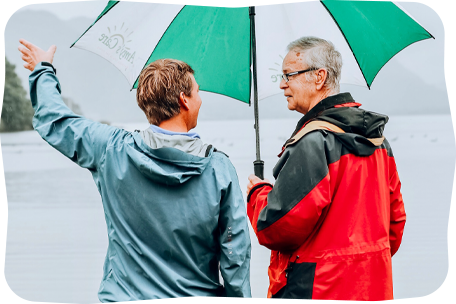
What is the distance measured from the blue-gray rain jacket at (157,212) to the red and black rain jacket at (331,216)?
20 centimetres

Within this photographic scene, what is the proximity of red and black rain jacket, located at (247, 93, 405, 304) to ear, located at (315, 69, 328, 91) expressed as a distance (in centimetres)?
12

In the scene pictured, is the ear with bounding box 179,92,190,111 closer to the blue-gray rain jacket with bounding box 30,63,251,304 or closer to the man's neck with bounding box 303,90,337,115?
the blue-gray rain jacket with bounding box 30,63,251,304

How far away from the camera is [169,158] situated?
4.90 ft

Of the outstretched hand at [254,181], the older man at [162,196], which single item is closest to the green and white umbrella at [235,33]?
the outstretched hand at [254,181]

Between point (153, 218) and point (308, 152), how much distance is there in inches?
20.4

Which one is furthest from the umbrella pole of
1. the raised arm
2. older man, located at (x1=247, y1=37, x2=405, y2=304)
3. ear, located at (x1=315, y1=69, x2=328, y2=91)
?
the raised arm

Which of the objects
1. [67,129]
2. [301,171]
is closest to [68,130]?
[67,129]

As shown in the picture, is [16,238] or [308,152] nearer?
[308,152]

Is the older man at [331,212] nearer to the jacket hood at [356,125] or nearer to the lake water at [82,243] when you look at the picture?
the jacket hood at [356,125]

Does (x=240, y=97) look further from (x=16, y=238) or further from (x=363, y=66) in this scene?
(x=16, y=238)

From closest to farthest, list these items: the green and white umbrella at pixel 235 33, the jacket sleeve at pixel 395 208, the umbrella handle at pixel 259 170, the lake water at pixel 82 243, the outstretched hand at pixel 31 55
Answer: the outstretched hand at pixel 31 55, the jacket sleeve at pixel 395 208, the umbrella handle at pixel 259 170, the green and white umbrella at pixel 235 33, the lake water at pixel 82 243

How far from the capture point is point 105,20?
2369 mm

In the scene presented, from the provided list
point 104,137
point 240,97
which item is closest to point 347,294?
point 104,137

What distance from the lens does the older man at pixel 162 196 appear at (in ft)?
4.91
